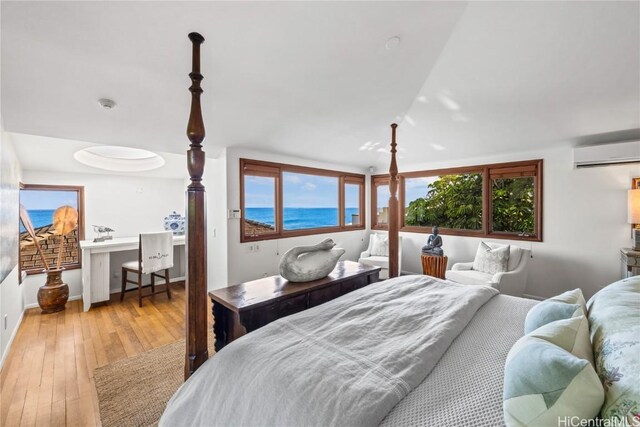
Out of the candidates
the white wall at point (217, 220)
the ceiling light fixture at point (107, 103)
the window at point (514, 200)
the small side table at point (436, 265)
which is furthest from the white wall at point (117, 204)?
the window at point (514, 200)

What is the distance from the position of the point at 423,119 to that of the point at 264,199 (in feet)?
8.33

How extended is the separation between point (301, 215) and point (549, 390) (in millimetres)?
5559

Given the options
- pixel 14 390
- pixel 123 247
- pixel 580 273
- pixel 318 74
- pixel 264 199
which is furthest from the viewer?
pixel 264 199

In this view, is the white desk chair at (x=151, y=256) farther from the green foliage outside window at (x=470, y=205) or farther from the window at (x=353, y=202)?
the green foliage outside window at (x=470, y=205)

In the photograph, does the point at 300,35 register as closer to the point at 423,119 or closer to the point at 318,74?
the point at 318,74

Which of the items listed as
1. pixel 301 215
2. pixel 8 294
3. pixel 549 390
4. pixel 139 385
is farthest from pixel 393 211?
pixel 8 294

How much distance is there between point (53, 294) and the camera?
326 centimetres

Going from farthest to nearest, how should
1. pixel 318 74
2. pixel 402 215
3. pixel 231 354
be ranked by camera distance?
pixel 402 215
pixel 318 74
pixel 231 354

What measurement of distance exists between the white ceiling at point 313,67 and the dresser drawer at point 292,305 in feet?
6.23

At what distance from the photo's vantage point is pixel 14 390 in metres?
1.92

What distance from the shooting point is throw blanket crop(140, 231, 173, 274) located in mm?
3556

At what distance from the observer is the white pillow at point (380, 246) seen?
4641 millimetres

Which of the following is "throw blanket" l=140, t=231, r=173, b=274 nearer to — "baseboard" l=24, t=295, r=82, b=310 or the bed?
"baseboard" l=24, t=295, r=82, b=310

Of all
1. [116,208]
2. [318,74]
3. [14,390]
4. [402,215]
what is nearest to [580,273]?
[402,215]
